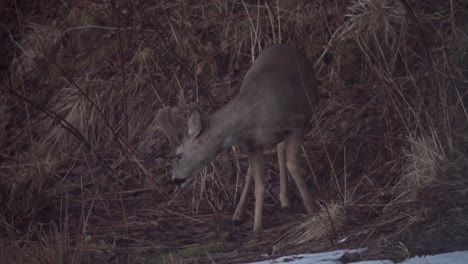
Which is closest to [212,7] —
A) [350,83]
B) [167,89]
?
[167,89]

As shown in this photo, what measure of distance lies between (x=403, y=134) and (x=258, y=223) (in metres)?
1.67

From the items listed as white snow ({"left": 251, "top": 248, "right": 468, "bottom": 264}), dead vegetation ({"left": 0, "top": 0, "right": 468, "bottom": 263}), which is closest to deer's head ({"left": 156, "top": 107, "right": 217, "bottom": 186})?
dead vegetation ({"left": 0, "top": 0, "right": 468, "bottom": 263})

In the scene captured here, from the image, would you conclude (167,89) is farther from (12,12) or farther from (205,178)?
(12,12)

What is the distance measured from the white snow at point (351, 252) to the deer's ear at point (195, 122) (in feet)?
6.04

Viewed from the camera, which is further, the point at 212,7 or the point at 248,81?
the point at 212,7

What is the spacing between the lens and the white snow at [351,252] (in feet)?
19.9

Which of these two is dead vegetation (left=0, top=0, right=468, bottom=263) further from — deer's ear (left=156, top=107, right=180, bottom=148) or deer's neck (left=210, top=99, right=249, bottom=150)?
deer's ear (left=156, top=107, right=180, bottom=148)

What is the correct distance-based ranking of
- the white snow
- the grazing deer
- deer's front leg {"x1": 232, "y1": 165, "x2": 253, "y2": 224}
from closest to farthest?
the white snow < the grazing deer < deer's front leg {"x1": 232, "y1": 165, "x2": 253, "y2": 224}

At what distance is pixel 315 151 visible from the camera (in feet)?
33.9

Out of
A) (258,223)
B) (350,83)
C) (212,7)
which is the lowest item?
(258,223)

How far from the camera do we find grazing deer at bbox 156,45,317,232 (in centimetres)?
874

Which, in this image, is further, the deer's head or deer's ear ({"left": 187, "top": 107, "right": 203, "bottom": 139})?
the deer's head

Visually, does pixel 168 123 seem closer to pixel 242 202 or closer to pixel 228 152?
pixel 242 202

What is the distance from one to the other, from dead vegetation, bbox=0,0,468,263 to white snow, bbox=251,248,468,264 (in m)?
0.23
